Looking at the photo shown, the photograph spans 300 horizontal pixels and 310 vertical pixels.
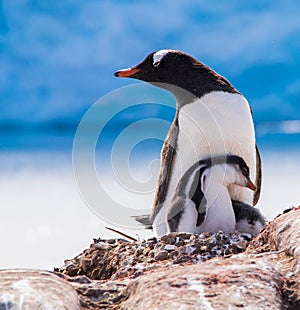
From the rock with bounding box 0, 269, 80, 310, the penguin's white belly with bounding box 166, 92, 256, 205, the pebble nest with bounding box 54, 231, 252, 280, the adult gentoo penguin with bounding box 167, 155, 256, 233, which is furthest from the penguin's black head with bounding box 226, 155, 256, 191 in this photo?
the rock with bounding box 0, 269, 80, 310

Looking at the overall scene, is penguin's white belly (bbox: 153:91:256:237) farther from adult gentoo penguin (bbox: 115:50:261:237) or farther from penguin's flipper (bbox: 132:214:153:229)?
penguin's flipper (bbox: 132:214:153:229)

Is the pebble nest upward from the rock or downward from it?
upward

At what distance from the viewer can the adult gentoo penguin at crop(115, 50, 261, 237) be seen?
14.2 feet

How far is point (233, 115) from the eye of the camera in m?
4.36

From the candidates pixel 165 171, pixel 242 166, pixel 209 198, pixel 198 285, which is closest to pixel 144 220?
pixel 165 171

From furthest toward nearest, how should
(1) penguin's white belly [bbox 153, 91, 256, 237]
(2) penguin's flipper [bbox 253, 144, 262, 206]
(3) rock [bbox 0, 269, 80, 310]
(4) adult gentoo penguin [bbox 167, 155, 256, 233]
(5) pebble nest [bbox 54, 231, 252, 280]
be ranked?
1. (2) penguin's flipper [bbox 253, 144, 262, 206]
2. (1) penguin's white belly [bbox 153, 91, 256, 237]
3. (4) adult gentoo penguin [bbox 167, 155, 256, 233]
4. (5) pebble nest [bbox 54, 231, 252, 280]
5. (3) rock [bbox 0, 269, 80, 310]

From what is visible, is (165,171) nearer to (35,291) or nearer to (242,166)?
(242,166)

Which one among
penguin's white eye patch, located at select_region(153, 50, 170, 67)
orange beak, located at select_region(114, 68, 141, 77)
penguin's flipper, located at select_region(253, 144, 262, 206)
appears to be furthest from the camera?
penguin's flipper, located at select_region(253, 144, 262, 206)

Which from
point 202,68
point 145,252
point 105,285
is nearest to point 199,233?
point 145,252

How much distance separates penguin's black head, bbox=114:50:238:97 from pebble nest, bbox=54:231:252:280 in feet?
3.23

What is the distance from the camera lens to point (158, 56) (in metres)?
4.58

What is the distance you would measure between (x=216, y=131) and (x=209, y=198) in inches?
18.0

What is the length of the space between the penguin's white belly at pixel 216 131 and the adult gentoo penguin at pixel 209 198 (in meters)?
0.17

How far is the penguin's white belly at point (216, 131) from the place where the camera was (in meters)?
4.32
